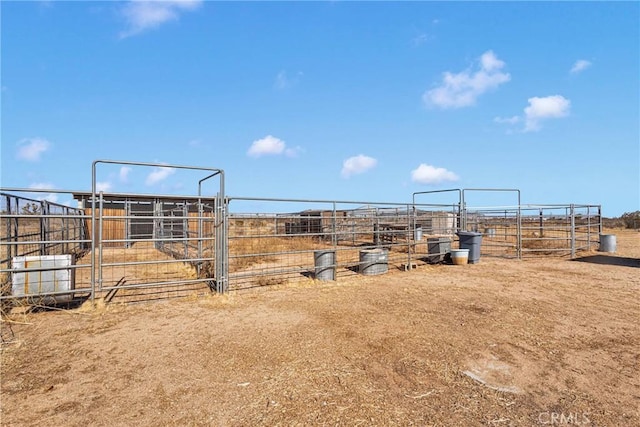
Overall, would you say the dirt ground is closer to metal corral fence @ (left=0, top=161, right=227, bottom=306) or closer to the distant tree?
metal corral fence @ (left=0, top=161, right=227, bottom=306)

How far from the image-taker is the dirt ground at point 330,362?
2.72 meters

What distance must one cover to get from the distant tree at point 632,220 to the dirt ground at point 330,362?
28820mm

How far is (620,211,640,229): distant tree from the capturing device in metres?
27.7

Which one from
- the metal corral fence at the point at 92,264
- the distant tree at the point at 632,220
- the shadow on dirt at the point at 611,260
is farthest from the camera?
the distant tree at the point at 632,220

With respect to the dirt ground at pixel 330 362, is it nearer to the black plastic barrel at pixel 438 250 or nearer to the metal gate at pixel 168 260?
the metal gate at pixel 168 260

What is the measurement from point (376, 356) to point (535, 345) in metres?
1.88

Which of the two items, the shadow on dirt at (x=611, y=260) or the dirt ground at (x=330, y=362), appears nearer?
the dirt ground at (x=330, y=362)

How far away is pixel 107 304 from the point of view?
587 cm

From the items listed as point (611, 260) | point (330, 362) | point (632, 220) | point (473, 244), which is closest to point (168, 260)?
point (330, 362)

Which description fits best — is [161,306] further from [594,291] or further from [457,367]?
[594,291]

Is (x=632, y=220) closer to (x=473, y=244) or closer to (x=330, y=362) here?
(x=473, y=244)

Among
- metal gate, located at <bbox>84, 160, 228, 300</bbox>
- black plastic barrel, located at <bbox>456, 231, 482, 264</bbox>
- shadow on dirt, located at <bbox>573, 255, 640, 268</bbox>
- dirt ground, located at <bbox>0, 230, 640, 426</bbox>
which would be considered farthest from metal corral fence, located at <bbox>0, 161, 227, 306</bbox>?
shadow on dirt, located at <bbox>573, 255, 640, 268</bbox>

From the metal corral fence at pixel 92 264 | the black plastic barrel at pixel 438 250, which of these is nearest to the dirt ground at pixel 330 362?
the metal corral fence at pixel 92 264

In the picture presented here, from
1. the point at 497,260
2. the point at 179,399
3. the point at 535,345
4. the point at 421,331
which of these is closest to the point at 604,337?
the point at 535,345
